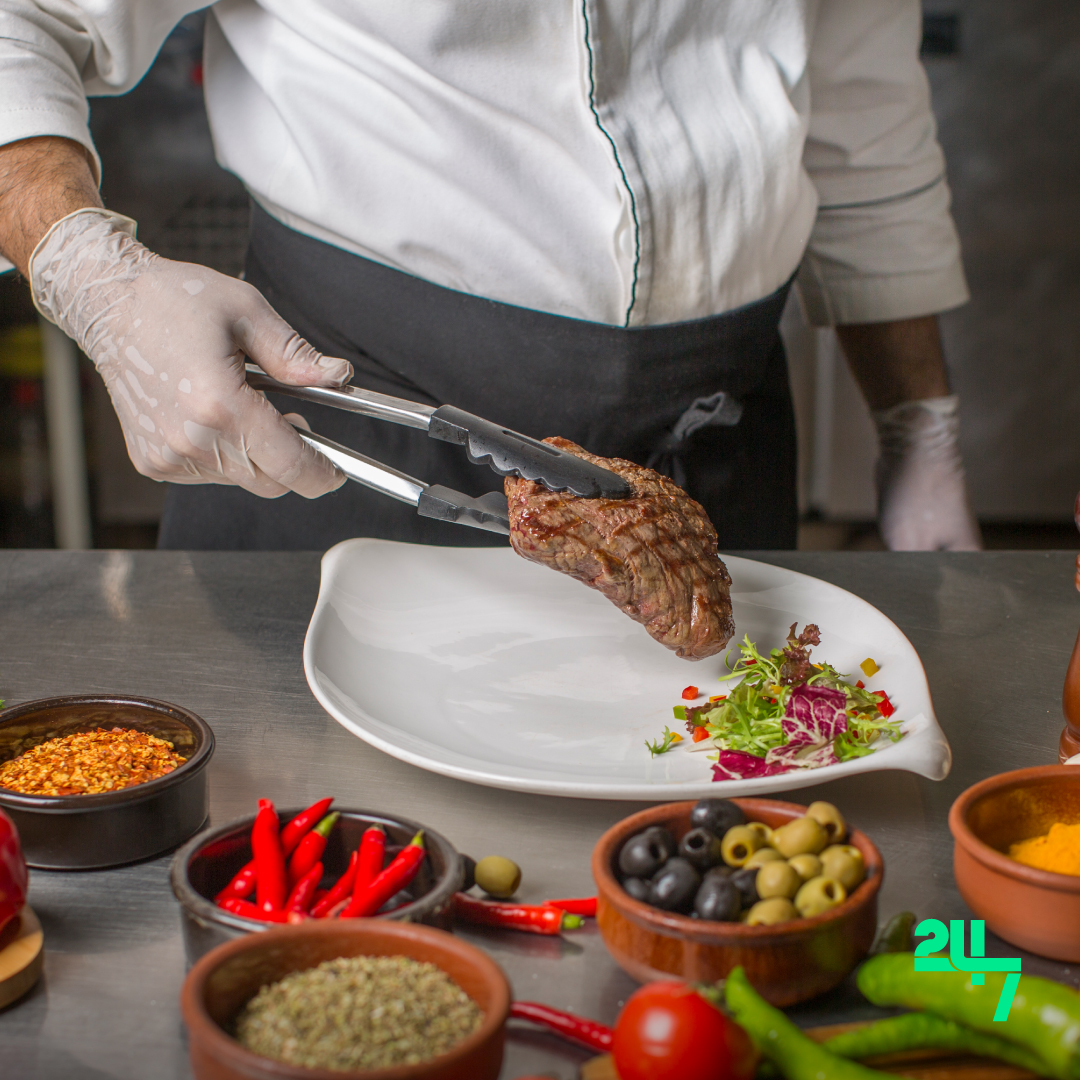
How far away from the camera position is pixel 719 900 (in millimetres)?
849

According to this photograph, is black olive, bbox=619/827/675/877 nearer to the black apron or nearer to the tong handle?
the tong handle

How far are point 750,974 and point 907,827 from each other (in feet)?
1.43

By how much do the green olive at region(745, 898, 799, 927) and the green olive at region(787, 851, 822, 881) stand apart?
3cm

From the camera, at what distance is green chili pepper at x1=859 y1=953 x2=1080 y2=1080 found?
756mm

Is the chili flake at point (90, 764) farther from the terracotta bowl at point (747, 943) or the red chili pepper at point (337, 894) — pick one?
the terracotta bowl at point (747, 943)

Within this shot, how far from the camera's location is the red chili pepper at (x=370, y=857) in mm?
943

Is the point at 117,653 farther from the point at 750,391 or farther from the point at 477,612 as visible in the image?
the point at 750,391

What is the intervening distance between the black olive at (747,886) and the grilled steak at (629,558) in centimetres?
61

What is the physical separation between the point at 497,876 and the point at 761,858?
0.26m

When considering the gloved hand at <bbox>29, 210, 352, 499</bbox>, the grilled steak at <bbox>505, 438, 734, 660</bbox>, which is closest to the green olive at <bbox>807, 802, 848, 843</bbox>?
the grilled steak at <bbox>505, 438, 734, 660</bbox>

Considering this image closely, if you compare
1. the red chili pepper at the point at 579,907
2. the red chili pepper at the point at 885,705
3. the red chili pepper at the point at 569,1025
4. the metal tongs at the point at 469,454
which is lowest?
the red chili pepper at the point at 579,907

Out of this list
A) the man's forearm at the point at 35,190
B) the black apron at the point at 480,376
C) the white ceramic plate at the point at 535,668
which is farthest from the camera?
the black apron at the point at 480,376

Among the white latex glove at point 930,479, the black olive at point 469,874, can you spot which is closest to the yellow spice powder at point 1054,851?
the black olive at point 469,874

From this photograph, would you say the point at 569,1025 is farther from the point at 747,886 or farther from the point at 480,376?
the point at 480,376
